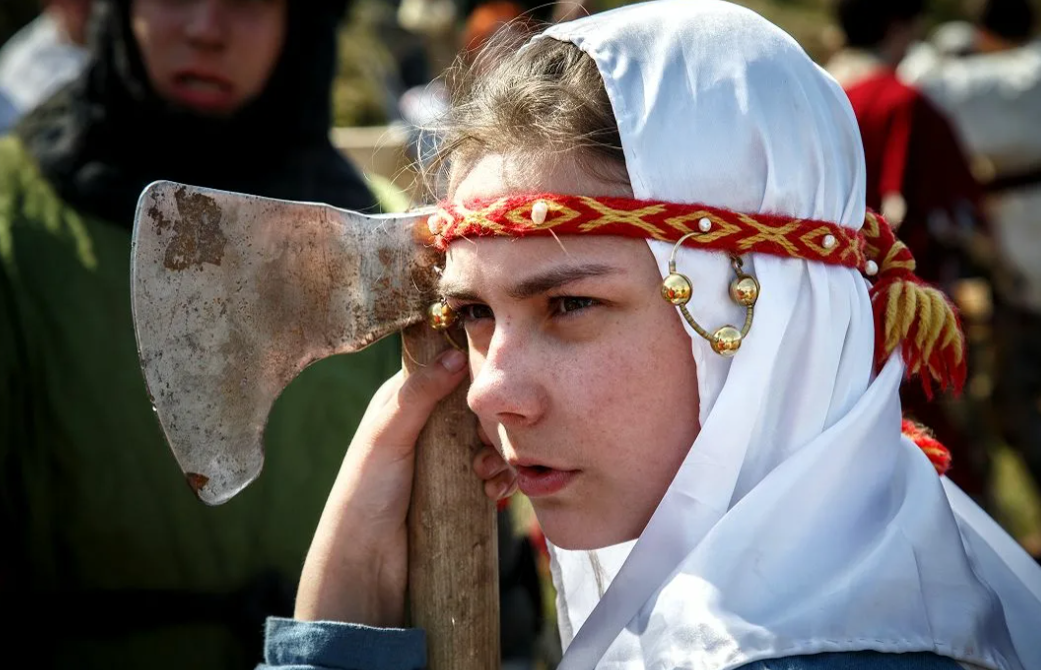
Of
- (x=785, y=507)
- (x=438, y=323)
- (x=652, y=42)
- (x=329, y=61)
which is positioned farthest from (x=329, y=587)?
(x=329, y=61)

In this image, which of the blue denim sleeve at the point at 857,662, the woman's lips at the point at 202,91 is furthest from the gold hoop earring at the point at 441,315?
the woman's lips at the point at 202,91

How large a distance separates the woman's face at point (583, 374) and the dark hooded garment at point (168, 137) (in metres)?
1.38

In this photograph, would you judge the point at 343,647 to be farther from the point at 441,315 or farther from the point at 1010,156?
the point at 1010,156

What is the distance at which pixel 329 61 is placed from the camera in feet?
11.0

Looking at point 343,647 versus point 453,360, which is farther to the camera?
point 453,360

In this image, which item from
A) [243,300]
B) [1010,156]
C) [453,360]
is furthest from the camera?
[1010,156]

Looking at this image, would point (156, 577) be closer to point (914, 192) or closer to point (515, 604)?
point (515, 604)

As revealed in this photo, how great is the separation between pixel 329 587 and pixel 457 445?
0.32 m

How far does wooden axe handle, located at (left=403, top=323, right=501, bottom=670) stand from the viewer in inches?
76.7

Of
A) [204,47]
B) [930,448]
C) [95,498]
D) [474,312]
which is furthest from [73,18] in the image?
[930,448]

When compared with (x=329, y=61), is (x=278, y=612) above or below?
below

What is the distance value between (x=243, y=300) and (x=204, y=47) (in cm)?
146

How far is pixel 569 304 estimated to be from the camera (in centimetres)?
170

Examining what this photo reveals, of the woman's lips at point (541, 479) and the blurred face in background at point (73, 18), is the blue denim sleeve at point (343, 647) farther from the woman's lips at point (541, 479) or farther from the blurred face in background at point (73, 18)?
the blurred face in background at point (73, 18)
